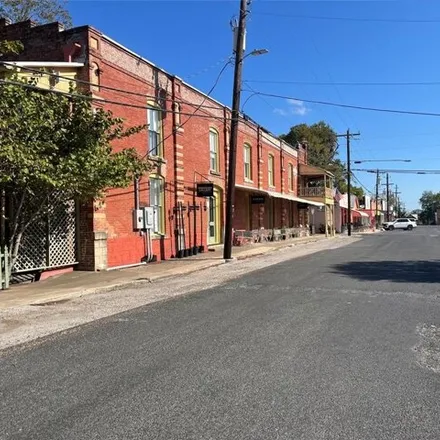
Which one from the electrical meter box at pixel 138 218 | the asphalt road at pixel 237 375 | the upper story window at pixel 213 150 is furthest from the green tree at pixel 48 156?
the upper story window at pixel 213 150

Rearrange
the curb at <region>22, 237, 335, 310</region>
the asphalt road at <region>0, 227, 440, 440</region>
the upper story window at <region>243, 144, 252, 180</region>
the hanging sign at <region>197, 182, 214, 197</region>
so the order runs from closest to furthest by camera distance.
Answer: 1. the asphalt road at <region>0, 227, 440, 440</region>
2. the curb at <region>22, 237, 335, 310</region>
3. the hanging sign at <region>197, 182, 214, 197</region>
4. the upper story window at <region>243, 144, 252, 180</region>

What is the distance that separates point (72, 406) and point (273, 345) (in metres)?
2.88

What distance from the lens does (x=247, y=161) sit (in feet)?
107

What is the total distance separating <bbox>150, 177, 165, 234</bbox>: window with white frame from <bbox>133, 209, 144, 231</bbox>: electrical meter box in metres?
1.77

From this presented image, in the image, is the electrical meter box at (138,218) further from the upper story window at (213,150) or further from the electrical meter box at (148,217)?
the upper story window at (213,150)

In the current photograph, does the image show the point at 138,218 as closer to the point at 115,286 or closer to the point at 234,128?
the point at 234,128

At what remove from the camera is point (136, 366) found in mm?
6043

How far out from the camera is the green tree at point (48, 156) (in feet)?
38.6

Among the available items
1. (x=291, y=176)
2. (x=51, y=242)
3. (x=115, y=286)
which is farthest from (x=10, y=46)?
(x=291, y=176)

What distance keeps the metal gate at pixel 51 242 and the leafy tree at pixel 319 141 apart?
5939 cm

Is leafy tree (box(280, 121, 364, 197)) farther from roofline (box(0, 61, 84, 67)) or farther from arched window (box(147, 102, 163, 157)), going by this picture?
roofline (box(0, 61, 84, 67))

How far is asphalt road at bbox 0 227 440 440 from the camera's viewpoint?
4.30 metres

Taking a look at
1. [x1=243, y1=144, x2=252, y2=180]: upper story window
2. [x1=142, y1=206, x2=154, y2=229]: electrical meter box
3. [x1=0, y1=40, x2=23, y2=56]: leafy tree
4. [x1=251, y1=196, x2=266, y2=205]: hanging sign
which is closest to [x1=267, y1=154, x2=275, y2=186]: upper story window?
[x1=243, y1=144, x2=252, y2=180]: upper story window

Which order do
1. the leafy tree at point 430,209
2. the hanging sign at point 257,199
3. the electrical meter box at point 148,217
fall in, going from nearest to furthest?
the electrical meter box at point 148,217
the hanging sign at point 257,199
the leafy tree at point 430,209
